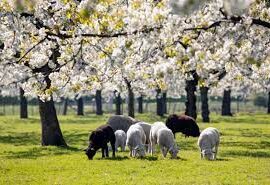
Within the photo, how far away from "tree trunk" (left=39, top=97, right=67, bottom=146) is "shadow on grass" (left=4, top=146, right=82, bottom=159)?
91 cm

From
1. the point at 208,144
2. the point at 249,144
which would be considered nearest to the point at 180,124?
the point at 249,144

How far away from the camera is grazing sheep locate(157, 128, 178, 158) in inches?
928

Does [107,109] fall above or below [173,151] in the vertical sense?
above

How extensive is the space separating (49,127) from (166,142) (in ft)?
30.4

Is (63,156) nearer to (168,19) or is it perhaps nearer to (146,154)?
(146,154)

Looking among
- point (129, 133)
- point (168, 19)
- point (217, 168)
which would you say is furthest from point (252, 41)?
point (129, 133)

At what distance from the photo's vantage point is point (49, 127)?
30672 mm

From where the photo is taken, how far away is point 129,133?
80.2 ft

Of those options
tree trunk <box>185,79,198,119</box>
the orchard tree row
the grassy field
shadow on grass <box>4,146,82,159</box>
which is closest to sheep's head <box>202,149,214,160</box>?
the grassy field

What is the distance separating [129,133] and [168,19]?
1221 centimetres

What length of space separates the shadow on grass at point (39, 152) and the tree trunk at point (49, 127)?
0.91m

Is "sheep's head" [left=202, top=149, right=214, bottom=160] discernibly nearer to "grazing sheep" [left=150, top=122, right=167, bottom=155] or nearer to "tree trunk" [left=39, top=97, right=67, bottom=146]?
"grazing sheep" [left=150, top=122, right=167, bottom=155]

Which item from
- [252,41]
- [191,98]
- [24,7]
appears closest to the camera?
[24,7]

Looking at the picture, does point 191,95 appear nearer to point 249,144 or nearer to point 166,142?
point 249,144
